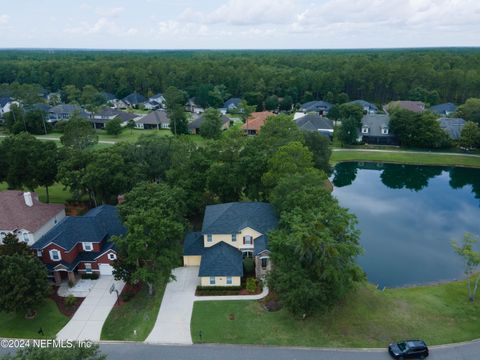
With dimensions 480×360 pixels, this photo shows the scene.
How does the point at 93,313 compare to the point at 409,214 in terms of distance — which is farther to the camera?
the point at 409,214

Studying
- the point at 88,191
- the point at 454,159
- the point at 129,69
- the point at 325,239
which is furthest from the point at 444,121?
the point at 129,69

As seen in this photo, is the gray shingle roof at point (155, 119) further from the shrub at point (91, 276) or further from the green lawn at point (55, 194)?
the shrub at point (91, 276)

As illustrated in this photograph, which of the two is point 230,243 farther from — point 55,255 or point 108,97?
point 108,97

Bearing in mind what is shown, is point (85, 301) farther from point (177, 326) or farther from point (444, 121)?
point (444, 121)

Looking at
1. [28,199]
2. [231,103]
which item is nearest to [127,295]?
[28,199]

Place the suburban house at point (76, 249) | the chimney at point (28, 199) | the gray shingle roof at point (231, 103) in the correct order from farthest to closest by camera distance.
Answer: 1. the gray shingle roof at point (231, 103)
2. the chimney at point (28, 199)
3. the suburban house at point (76, 249)

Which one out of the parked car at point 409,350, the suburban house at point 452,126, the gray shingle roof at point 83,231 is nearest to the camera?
the parked car at point 409,350

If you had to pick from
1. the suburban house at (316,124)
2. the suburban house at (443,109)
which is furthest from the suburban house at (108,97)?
the suburban house at (443,109)
